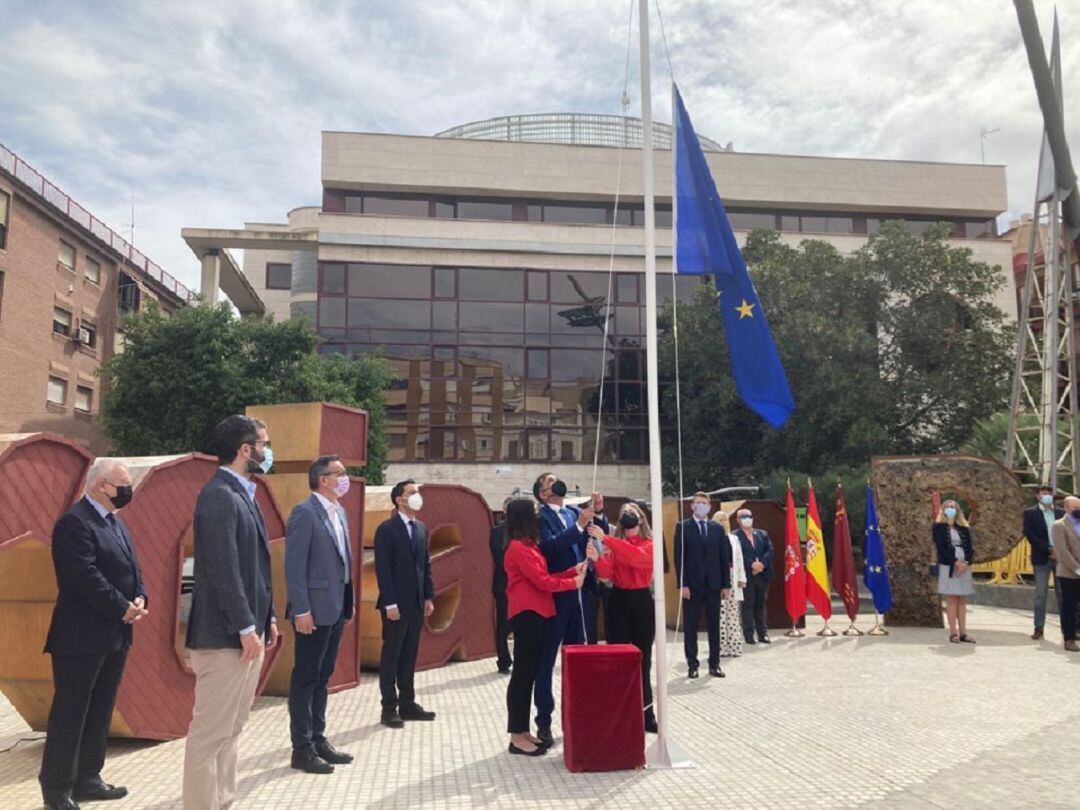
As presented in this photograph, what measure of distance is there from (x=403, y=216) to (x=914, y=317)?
63.6 feet

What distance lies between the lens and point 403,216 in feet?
112

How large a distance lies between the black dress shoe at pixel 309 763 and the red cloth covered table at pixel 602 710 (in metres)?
1.53

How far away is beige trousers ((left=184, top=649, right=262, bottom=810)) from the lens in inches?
159

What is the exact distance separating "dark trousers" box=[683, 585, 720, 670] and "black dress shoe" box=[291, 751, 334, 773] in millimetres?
4660

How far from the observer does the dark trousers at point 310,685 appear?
544 cm

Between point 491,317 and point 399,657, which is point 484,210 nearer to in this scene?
point 491,317

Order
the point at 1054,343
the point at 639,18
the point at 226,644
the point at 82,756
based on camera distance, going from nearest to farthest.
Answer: the point at 226,644, the point at 82,756, the point at 639,18, the point at 1054,343

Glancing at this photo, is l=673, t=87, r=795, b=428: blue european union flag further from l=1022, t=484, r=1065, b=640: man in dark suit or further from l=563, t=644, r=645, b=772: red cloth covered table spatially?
l=1022, t=484, r=1065, b=640: man in dark suit

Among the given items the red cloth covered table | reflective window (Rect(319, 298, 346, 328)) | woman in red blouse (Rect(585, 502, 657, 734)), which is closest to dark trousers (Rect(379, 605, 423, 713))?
woman in red blouse (Rect(585, 502, 657, 734))

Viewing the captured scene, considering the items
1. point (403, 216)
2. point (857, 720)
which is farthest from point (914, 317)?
point (857, 720)

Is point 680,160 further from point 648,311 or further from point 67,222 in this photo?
point 67,222

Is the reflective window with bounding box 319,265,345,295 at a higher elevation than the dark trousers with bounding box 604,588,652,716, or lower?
higher

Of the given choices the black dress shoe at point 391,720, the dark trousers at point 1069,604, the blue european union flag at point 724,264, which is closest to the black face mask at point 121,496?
the black dress shoe at point 391,720

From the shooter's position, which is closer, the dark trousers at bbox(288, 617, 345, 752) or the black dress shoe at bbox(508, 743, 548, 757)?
the dark trousers at bbox(288, 617, 345, 752)
